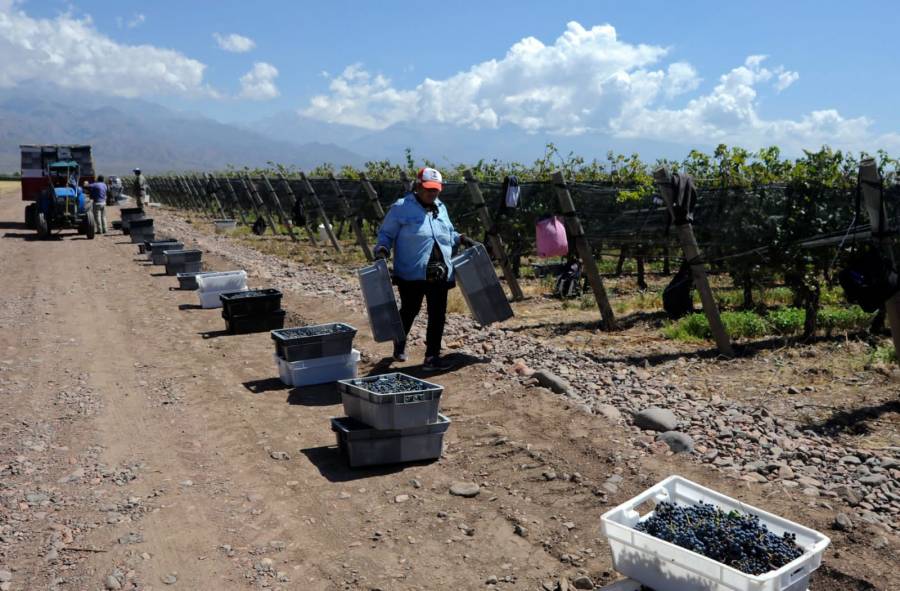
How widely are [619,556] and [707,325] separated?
541 centimetres

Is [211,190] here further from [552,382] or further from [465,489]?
[465,489]

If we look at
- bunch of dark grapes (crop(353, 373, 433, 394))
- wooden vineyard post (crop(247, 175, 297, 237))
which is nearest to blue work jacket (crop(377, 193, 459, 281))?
bunch of dark grapes (crop(353, 373, 433, 394))

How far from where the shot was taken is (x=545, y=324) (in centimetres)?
945

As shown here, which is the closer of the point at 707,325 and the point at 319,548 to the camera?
the point at 319,548

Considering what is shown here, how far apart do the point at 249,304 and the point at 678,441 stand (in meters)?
5.45

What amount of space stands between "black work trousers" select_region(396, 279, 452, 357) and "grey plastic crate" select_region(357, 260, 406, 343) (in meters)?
0.11

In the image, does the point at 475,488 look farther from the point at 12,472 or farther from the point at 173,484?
the point at 12,472

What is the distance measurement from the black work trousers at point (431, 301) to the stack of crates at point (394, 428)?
183cm

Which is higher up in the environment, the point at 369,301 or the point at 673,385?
the point at 369,301

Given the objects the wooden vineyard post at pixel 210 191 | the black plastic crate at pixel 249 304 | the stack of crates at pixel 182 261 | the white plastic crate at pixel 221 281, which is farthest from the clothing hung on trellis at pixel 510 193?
the wooden vineyard post at pixel 210 191

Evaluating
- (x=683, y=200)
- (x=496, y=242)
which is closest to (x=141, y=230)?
(x=496, y=242)

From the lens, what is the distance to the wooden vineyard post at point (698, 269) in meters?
7.59

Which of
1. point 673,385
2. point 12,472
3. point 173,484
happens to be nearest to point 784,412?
point 673,385

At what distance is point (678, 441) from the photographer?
198 inches
